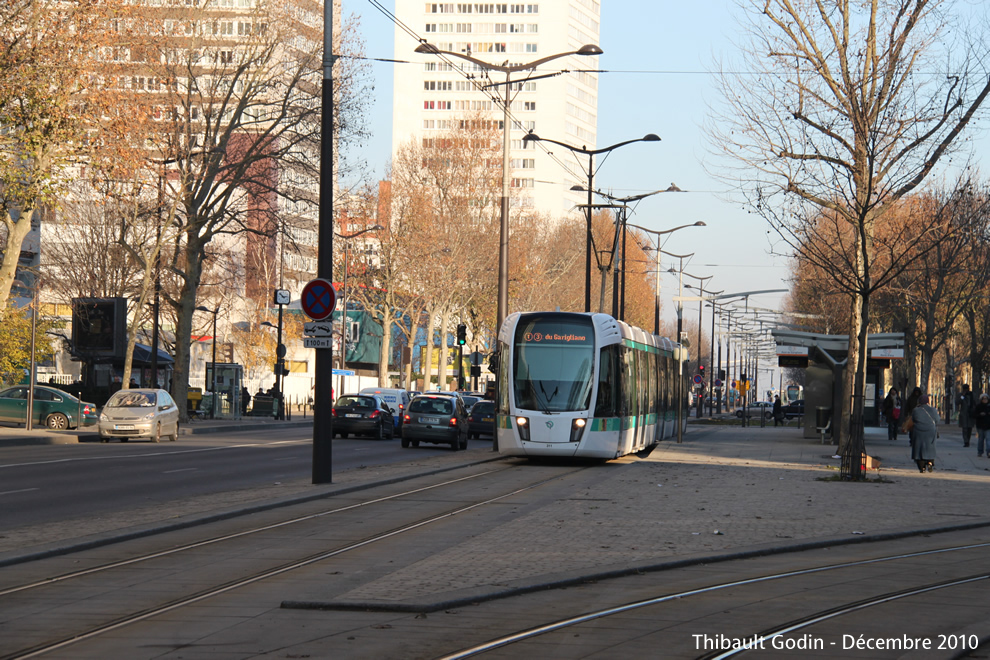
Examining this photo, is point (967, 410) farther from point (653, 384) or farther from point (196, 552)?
point (196, 552)

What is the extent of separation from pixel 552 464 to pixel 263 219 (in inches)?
940

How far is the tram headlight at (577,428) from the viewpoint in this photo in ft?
88.3

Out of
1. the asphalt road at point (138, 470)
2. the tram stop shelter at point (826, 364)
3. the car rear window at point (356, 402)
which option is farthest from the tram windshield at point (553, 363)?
the car rear window at point (356, 402)

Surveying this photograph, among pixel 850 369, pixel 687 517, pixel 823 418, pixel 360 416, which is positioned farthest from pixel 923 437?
pixel 360 416

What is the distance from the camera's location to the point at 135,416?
35156mm

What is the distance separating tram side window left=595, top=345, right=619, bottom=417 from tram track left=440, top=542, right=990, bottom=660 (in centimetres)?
1422

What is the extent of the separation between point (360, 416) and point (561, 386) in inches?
641

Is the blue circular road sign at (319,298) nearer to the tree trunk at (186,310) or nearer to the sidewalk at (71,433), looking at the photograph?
the sidewalk at (71,433)

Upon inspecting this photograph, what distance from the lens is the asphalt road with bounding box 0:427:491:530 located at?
54.3 ft

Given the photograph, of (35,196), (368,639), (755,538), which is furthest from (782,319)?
(368,639)

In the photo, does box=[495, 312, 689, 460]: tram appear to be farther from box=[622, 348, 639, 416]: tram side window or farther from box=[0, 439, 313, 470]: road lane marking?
box=[0, 439, 313, 470]: road lane marking

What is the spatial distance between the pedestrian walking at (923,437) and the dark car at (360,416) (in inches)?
772

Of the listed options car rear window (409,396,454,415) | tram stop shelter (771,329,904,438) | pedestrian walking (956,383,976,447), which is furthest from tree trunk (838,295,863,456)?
car rear window (409,396,454,415)

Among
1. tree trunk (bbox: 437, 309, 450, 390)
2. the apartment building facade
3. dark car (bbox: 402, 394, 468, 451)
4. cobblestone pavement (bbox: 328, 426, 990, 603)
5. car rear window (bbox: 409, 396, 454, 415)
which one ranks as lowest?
cobblestone pavement (bbox: 328, 426, 990, 603)
